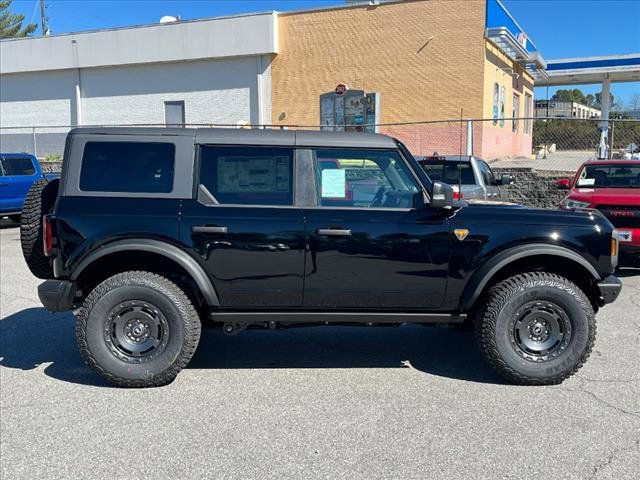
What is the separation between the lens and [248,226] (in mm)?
4234

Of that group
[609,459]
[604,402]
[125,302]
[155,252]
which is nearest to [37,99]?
[125,302]

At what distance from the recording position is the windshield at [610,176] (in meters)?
8.91

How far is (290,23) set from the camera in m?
21.8

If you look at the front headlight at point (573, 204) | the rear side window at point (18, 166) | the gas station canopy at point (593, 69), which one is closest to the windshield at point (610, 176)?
the front headlight at point (573, 204)

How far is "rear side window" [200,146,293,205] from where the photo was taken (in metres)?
4.37

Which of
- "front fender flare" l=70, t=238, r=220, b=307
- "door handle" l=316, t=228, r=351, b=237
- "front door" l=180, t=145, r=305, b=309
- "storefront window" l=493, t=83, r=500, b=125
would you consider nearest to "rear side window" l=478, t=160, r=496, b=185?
"door handle" l=316, t=228, r=351, b=237

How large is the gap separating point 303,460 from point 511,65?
22966 mm

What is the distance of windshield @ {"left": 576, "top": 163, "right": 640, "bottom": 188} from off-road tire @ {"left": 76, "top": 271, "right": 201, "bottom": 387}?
7.14m

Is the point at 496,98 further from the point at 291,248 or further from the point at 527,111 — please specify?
the point at 291,248

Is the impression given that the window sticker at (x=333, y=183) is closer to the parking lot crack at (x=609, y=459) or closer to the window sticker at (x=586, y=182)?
the parking lot crack at (x=609, y=459)

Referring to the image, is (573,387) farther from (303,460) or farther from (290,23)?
(290,23)

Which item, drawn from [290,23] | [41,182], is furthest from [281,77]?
[41,182]

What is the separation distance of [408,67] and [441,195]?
→ 17.1 meters

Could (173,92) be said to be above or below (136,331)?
above
